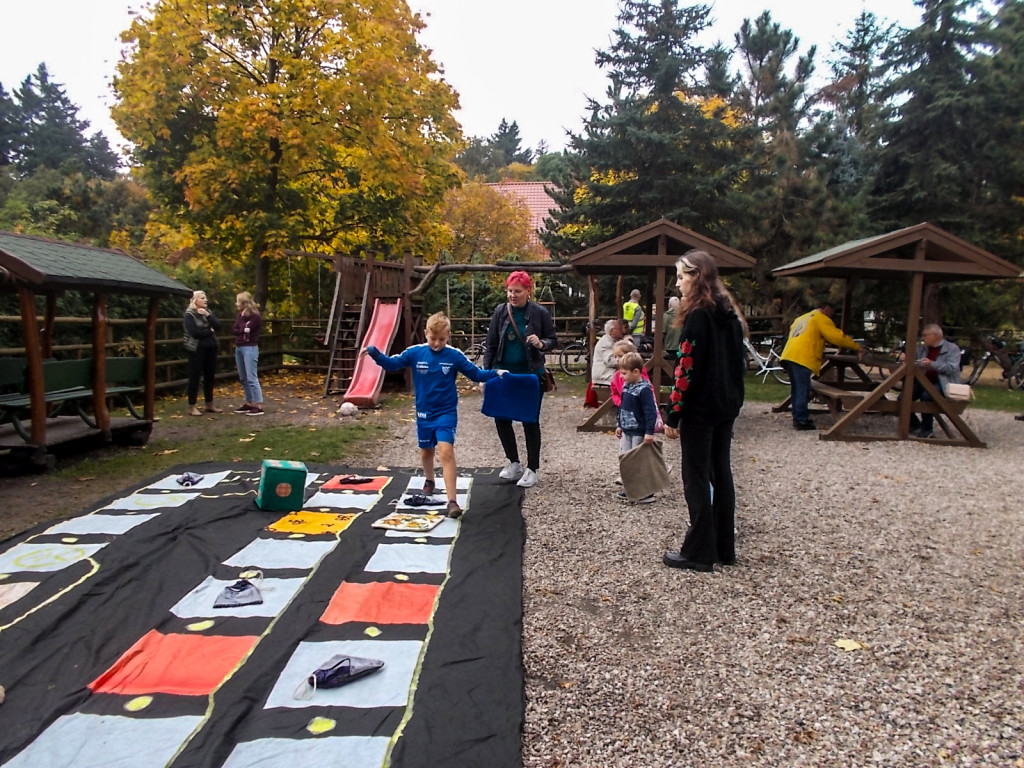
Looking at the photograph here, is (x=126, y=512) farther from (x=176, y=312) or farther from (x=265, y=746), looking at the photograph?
(x=176, y=312)

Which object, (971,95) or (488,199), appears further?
(488,199)

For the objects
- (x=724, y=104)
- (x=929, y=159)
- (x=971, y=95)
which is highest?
(x=724, y=104)

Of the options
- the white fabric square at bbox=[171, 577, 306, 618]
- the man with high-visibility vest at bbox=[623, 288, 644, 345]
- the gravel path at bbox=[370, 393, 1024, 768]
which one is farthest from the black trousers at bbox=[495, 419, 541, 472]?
the man with high-visibility vest at bbox=[623, 288, 644, 345]

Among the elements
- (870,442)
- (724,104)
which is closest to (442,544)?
(870,442)

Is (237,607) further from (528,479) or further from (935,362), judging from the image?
(935,362)

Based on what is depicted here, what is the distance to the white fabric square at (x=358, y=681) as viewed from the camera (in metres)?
2.76

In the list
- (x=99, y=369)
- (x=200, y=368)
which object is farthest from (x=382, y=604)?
(x=200, y=368)

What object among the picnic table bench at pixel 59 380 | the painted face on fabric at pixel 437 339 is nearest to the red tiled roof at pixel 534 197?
the picnic table bench at pixel 59 380

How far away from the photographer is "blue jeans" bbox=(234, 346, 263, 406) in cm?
1046

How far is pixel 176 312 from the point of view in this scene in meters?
12.9

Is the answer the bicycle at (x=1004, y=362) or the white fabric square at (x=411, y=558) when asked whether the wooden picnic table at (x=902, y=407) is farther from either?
the bicycle at (x=1004, y=362)

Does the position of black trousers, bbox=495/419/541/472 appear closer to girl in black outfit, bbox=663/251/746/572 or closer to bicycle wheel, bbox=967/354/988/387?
girl in black outfit, bbox=663/251/746/572

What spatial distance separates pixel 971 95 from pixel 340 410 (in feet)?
48.4

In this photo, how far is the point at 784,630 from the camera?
3535mm
